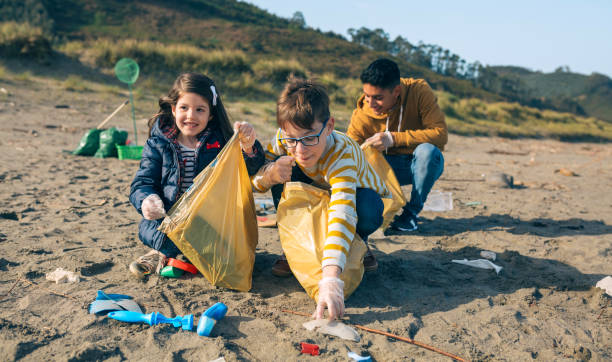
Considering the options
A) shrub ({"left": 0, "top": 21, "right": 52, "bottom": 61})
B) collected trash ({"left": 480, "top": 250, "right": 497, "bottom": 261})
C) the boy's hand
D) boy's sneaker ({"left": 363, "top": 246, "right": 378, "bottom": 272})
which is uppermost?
shrub ({"left": 0, "top": 21, "right": 52, "bottom": 61})

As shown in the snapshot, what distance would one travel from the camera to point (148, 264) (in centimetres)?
224

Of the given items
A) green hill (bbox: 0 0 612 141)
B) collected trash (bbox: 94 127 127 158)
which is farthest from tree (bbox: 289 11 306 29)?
collected trash (bbox: 94 127 127 158)

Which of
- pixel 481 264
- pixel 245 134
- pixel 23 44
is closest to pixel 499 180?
pixel 481 264

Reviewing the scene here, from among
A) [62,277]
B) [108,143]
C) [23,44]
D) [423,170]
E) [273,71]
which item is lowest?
[62,277]

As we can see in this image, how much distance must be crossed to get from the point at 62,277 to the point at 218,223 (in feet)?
2.63

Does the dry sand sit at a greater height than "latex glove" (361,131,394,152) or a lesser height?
lesser

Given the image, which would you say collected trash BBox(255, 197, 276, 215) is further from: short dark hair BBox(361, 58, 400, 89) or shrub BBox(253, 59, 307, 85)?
shrub BBox(253, 59, 307, 85)

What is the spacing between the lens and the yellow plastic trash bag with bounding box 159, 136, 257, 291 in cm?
197

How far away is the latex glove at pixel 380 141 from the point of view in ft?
10.0

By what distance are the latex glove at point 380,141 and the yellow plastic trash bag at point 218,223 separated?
119 centimetres

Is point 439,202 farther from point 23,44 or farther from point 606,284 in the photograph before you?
point 23,44

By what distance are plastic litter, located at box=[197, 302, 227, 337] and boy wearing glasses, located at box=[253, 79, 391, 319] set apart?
1.34 feet

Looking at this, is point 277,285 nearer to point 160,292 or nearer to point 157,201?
point 160,292

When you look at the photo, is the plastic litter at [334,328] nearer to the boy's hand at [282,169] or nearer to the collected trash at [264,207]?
the boy's hand at [282,169]
